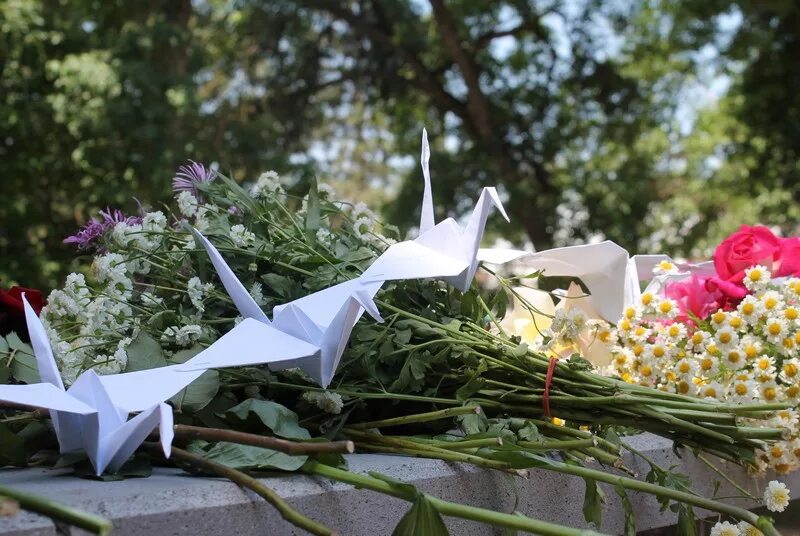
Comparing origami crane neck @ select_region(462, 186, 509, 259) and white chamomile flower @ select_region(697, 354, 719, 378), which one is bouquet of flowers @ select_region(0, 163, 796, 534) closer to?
white chamomile flower @ select_region(697, 354, 719, 378)

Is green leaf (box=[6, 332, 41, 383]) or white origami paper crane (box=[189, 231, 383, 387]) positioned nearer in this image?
white origami paper crane (box=[189, 231, 383, 387])

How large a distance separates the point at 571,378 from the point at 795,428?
1.30 ft

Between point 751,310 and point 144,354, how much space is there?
3.28 feet

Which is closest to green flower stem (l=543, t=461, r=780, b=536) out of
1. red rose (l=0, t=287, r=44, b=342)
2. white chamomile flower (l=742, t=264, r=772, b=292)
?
white chamomile flower (l=742, t=264, r=772, b=292)

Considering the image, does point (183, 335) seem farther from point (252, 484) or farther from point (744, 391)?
point (744, 391)

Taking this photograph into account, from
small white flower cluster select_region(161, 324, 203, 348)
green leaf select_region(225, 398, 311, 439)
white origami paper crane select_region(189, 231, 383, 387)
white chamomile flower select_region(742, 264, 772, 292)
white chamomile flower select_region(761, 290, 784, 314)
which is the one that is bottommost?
green leaf select_region(225, 398, 311, 439)

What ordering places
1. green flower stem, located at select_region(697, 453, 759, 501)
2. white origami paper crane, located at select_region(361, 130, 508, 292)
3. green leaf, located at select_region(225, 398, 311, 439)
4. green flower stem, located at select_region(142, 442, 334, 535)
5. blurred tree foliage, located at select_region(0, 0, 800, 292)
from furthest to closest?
blurred tree foliage, located at select_region(0, 0, 800, 292) < green flower stem, located at select_region(697, 453, 759, 501) < white origami paper crane, located at select_region(361, 130, 508, 292) < green leaf, located at select_region(225, 398, 311, 439) < green flower stem, located at select_region(142, 442, 334, 535)

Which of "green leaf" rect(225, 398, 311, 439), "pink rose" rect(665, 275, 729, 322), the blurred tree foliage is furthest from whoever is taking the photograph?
the blurred tree foliage

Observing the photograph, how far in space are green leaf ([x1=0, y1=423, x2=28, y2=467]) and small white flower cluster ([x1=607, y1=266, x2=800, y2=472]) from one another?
0.98 m

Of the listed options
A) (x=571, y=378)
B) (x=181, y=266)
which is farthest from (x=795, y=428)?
(x=181, y=266)

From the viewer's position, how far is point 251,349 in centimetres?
101

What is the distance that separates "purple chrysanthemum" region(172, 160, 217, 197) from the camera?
4.72 ft

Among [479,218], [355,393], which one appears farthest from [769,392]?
[355,393]

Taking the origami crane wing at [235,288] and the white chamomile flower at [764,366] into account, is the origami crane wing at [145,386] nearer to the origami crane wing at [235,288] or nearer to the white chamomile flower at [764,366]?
the origami crane wing at [235,288]
